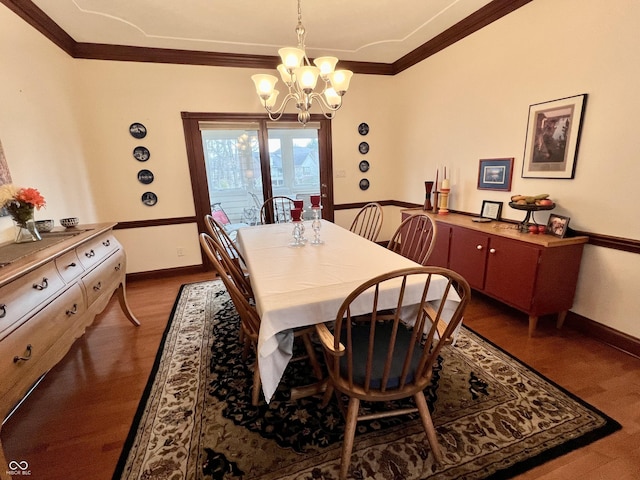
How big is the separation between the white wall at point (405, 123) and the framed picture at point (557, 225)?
0.15 metres

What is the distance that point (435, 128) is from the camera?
357 cm

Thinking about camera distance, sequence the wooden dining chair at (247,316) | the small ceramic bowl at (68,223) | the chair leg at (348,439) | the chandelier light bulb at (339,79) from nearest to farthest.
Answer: the chair leg at (348,439)
the wooden dining chair at (247,316)
the chandelier light bulb at (339,79)
the small ceramic bowl at (68,223)

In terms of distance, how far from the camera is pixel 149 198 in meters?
3.60

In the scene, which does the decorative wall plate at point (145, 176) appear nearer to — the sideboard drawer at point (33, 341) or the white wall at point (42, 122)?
the white wall at point (42, 122)

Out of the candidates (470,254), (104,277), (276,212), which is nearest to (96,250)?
(104,277)

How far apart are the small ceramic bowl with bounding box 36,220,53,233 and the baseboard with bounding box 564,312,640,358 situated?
396cm

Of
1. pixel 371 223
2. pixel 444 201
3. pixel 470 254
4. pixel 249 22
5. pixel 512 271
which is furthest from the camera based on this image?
pixel 371 223

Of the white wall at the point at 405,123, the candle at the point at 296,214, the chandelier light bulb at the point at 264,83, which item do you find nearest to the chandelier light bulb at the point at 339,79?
the chandelier light bulb at the point at 264,83

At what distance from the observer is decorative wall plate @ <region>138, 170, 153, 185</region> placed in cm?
352

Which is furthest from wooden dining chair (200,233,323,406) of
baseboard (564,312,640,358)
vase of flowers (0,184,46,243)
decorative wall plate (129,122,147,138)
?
decorative wall plate (129,122,147,138)

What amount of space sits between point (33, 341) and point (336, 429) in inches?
56.4

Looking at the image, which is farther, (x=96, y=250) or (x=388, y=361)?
(x=96, y=250)

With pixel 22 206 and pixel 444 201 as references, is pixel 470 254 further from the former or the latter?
pixel 22 206

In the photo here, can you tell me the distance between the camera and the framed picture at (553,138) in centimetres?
216
